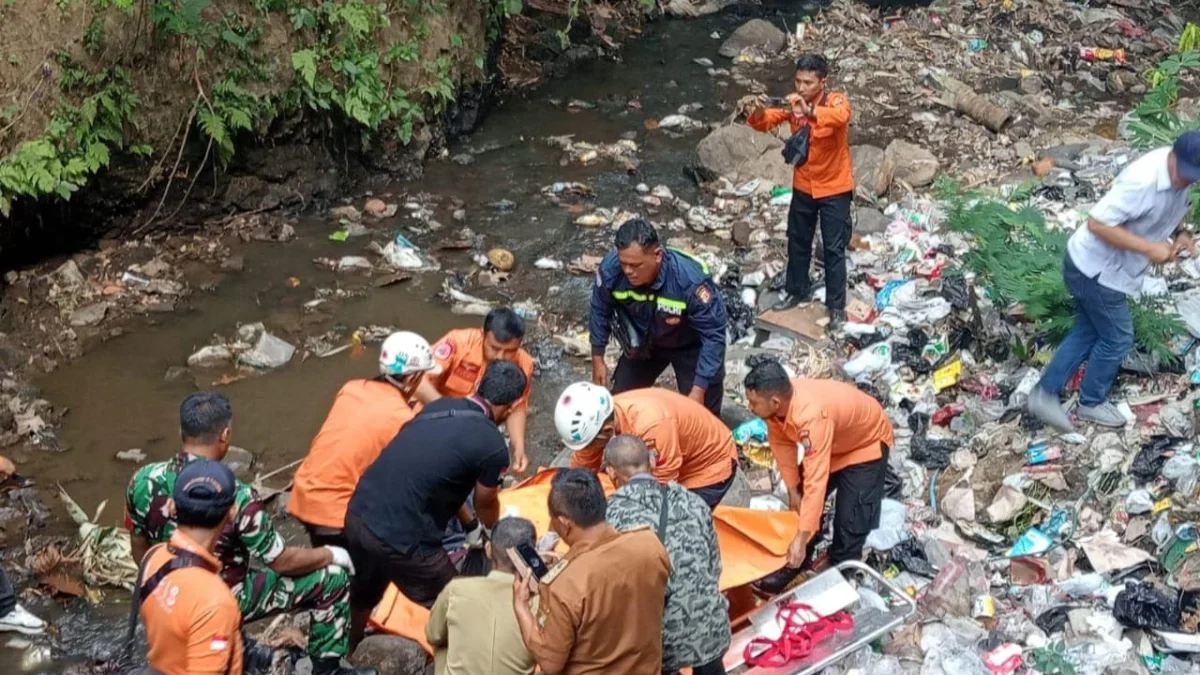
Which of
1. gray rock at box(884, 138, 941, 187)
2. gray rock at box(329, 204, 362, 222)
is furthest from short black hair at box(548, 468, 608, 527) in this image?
gray rock at box(884, 138, 941, 187)

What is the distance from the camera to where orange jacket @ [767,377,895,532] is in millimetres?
4723

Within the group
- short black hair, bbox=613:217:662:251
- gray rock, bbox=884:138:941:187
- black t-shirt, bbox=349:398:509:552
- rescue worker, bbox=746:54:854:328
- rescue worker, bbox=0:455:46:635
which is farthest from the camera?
gray rock, bbox=884:138:941:187

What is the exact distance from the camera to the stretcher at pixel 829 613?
4586 mm

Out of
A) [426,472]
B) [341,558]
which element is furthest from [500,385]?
[341,558]

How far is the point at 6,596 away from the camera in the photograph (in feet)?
17.1

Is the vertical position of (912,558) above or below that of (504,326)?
below

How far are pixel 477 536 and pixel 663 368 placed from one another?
181cm

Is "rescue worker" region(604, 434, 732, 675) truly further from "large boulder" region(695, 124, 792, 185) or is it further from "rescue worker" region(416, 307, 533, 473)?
"large boulder" region(695, 124, 792, 185)

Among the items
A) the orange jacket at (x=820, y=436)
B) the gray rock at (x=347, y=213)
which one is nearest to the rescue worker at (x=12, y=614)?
the orange jacket at (x=820, y=436)

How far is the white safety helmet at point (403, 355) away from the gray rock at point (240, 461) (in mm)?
2105

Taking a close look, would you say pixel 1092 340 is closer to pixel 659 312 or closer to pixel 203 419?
pixel 659 312

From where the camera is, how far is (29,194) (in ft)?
25.8

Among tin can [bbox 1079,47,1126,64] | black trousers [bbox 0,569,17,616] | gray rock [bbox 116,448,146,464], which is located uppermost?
black trousers [bbox 0,569,17,616]

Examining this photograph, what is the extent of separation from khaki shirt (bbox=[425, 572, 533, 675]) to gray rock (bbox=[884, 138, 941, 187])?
7591 mm
